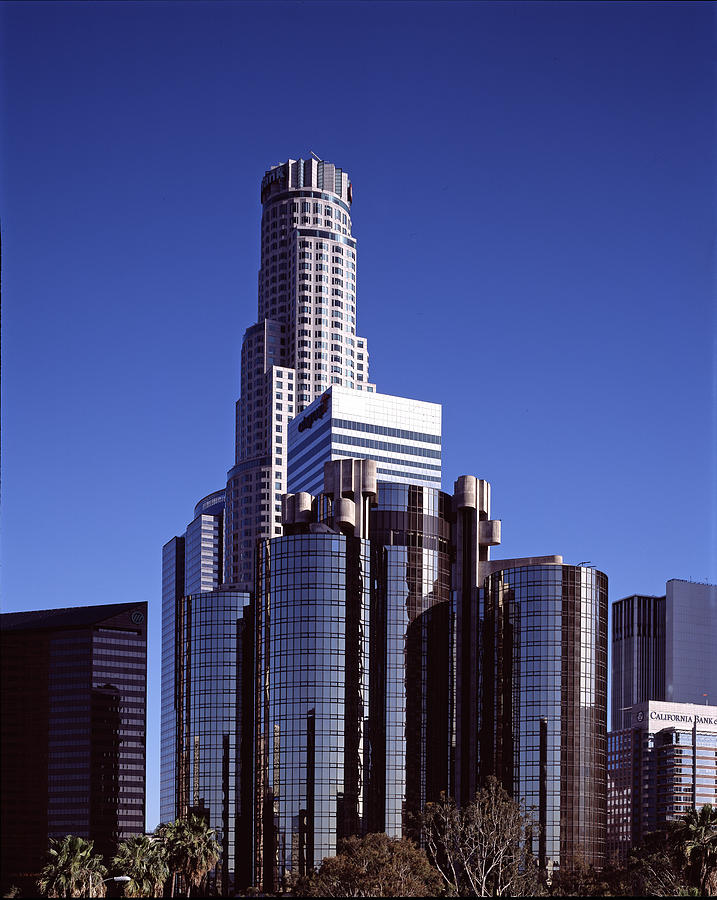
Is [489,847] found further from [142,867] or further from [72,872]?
[72,872]

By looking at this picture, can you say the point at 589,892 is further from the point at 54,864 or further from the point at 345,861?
the point at 54,864

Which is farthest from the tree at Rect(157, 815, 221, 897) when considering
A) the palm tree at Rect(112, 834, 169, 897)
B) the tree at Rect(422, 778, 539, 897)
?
the tree at Rect(422, 778, 539, 897)

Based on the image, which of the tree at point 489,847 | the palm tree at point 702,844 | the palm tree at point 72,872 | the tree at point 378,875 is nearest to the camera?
the palm tree at point 702,844

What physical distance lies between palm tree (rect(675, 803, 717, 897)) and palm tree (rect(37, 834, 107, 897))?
64619 mm

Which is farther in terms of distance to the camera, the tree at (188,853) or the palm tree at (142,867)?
the tree at (188,853)

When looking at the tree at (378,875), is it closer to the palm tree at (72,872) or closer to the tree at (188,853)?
the tree at (188,853)

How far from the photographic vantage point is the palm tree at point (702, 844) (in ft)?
507

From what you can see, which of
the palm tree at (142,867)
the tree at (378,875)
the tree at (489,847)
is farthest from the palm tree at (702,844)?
the palm tree at (142,867)

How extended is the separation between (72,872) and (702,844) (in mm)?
68569

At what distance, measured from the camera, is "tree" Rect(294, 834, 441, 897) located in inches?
6191

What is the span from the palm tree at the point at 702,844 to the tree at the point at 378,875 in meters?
27.4

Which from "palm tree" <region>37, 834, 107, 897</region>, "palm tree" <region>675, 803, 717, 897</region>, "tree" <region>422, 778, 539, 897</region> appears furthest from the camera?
"tree" <region>422, 778, 539, 897</region>

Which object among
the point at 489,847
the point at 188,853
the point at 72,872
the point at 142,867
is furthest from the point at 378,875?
the point at 72,872

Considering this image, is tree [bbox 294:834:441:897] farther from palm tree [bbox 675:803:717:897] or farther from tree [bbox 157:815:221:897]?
palm tree [bbox 675:803:717:897]
